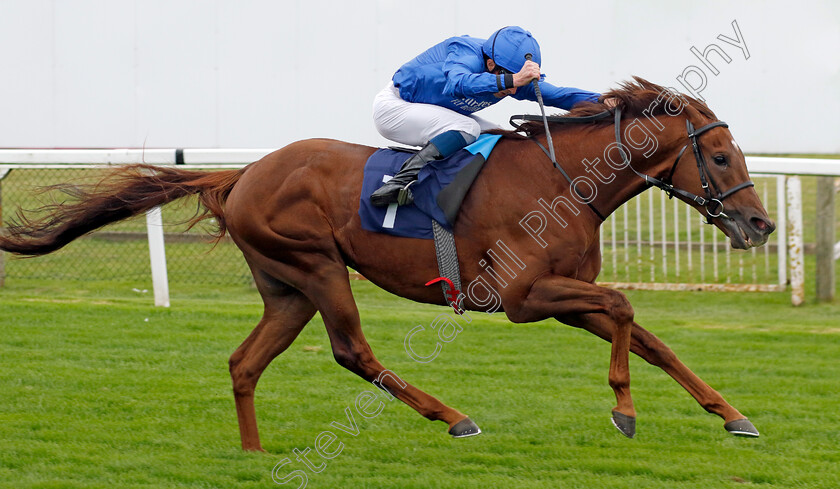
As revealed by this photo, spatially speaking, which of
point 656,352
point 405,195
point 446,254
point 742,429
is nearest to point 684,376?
point 656,352

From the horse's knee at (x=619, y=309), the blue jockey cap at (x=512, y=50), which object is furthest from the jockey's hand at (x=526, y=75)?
the horse's knee at (x=619, y=309)

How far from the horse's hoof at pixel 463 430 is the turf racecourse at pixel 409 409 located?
0.10 metres

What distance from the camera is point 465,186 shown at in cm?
393

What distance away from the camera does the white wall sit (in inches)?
347

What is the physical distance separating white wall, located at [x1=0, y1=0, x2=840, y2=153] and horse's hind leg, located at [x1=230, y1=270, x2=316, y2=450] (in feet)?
16.1

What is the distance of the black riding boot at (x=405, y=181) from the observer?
12.9 ft

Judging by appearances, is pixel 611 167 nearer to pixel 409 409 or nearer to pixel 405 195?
pixel 405 195

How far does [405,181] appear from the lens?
3.93m

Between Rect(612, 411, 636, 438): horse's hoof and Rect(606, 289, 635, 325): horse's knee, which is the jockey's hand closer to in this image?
Rect(606, 289, 635, 325): horse's knee

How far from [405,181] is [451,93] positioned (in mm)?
398

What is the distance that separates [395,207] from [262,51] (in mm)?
5716

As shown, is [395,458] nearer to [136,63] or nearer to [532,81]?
[532,81]

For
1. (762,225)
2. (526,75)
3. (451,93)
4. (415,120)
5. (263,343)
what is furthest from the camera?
(263,343)

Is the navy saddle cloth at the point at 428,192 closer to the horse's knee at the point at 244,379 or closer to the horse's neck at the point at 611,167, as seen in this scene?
the horse's neck at the point at 611,167
